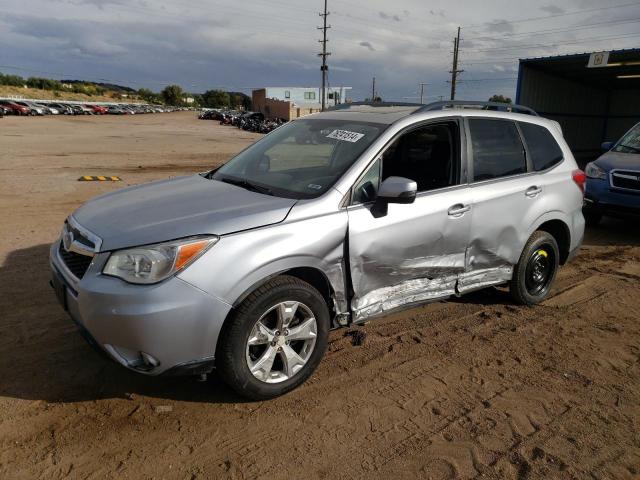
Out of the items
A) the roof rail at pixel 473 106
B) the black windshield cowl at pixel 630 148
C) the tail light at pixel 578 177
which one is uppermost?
the roof rail at pixel 473 106

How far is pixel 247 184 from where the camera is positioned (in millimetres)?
3865

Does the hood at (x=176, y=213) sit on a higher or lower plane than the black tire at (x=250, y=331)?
higher

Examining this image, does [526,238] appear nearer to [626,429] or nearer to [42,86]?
[626,429]

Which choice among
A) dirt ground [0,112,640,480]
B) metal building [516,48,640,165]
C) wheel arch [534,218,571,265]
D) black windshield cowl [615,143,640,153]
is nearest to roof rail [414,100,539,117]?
wheel arch [534,218,571,265]

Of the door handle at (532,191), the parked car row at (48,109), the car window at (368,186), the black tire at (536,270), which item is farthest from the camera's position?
the parked car row at (48,109)

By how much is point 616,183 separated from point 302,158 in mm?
5915

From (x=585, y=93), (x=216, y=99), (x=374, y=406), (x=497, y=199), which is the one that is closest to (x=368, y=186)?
(x=497, y=199)

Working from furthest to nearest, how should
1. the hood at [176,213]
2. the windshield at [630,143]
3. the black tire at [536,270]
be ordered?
the windshield at [630,143] → the black tire at [536,270] → the hood at [176,213]

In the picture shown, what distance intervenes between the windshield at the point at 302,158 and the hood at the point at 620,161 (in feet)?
19.1

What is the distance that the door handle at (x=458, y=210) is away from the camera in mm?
4004

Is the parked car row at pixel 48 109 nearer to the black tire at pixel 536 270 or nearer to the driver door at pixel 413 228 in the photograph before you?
the driver door at pixel 413 228

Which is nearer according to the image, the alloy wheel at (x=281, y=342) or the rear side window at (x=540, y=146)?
the alloy wheel at (x=281, y=342)

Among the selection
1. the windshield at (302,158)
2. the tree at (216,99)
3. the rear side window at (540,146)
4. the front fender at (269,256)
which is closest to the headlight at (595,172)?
the rear side window at (540,146)

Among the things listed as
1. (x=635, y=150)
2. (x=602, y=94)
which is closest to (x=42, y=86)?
(x=602, y=94)
